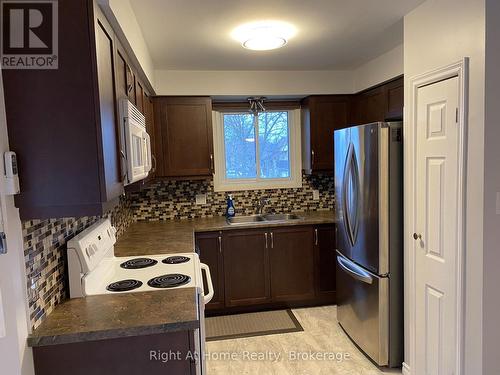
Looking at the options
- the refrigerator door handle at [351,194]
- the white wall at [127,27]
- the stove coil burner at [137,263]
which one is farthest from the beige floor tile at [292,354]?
the white wall at [127,27]

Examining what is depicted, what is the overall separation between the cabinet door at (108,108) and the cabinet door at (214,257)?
1.74 m

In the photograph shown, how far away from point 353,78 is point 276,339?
2695 mm

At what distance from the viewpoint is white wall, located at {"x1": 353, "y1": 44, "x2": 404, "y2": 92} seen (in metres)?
2.83

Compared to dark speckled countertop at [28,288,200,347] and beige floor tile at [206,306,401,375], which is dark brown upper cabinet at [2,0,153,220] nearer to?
dark speckled countertop at [28,288,200,347]

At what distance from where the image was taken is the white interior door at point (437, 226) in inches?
71.7

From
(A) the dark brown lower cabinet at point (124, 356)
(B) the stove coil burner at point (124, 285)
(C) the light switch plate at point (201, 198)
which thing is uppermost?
(C) the light switch plate at point (201, 198)

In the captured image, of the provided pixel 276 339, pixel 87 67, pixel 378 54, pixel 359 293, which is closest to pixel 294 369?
pixel 276 339

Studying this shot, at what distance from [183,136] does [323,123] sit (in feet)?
4.77

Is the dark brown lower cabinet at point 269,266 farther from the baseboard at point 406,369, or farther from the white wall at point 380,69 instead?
the white wall at point 380,69

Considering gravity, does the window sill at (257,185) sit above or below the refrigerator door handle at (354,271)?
above

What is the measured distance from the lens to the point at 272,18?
219cm

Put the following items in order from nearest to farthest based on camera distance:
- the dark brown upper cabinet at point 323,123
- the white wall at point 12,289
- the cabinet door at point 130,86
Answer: the white wall at point 12,289, the cabinet door at point 130,86, the dark brown upper cabinet at point 323,123

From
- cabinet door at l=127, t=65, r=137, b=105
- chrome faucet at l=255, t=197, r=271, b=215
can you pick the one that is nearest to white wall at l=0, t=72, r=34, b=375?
cabinet door at l=127, t=65, r=137, b=105

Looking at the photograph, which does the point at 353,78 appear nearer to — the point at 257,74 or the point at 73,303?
→ the point at 257,74
